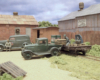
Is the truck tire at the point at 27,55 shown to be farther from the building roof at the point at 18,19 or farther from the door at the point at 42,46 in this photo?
the building roof at the point at 18,19

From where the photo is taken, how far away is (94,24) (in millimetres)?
15977

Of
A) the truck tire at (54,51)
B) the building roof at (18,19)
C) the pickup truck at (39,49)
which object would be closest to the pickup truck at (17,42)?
the pickup truck at (39,49)

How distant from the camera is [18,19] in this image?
72.1 ft

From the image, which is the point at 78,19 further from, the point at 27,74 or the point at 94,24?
the point at 27,74

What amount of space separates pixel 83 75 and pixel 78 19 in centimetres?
1340

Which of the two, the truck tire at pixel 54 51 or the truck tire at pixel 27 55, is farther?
the truck tire at pixel 54 51

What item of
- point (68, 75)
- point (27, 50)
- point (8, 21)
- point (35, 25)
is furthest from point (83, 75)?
point (8, 21)

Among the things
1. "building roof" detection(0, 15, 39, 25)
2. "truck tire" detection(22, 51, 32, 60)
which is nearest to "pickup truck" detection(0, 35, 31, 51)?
"truck tire" detection(22, 51, 32, 60)

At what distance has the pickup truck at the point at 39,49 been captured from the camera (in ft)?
35.1

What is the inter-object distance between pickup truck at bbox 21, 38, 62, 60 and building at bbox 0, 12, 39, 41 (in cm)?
1068

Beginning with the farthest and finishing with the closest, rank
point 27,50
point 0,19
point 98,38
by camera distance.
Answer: point 0,19, point 98,38, point 27,50

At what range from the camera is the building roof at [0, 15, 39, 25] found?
68.0 ft

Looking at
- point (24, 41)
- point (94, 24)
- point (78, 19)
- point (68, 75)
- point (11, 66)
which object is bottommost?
point (68, 75)

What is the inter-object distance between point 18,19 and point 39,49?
1298 cm
